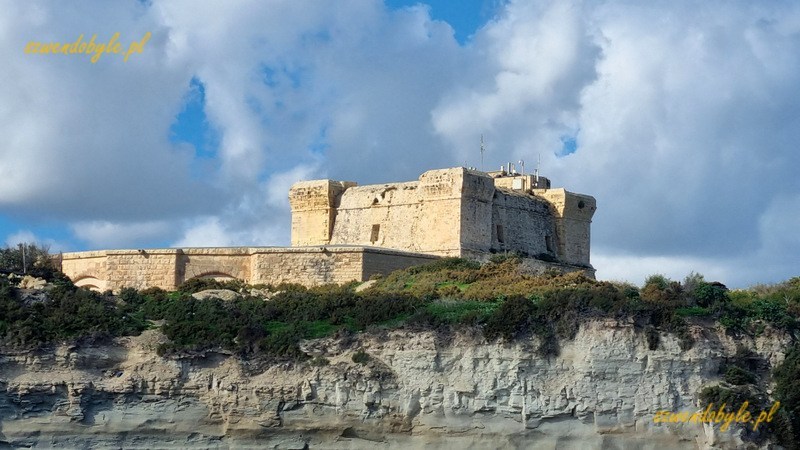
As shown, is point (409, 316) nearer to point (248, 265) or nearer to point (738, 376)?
point (738, 376)

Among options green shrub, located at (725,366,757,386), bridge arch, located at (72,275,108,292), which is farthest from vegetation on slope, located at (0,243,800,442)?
bridge arch, located at (72,275,108,292)

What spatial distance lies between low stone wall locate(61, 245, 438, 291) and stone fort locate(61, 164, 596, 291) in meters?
0.03

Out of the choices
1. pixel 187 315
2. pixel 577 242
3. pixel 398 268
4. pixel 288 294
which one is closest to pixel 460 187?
pixel 398 268

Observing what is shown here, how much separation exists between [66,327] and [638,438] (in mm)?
12773

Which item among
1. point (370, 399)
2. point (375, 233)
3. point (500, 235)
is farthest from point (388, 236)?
point (370, 399)

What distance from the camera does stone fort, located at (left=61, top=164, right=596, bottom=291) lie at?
4400 centimetres

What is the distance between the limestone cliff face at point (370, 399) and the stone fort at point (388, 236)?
36.0ft

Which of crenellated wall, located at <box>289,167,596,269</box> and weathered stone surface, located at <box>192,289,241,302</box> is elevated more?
crenellated wall, located at <box>289,167,596,269</box>

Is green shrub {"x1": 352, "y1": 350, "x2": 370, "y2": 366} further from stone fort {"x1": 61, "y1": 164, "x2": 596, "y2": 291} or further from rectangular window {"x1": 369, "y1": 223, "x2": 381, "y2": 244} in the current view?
rectangular window {"x1": 369, "y1": 223, "x2": 381, "y2": 244}

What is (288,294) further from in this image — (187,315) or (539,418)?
(539,418)

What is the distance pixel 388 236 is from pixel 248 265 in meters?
6.27

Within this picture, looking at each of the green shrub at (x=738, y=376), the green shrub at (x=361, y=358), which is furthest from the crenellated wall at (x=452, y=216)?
the green shrub at (x=738, y=376)

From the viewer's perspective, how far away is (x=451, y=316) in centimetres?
3397

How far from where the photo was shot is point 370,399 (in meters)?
32.2
